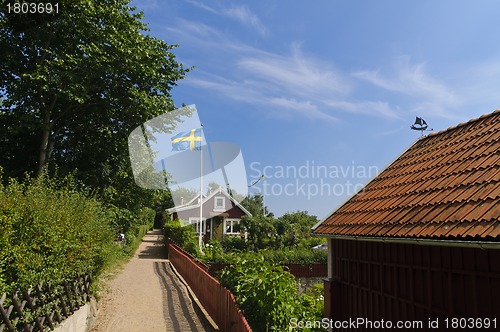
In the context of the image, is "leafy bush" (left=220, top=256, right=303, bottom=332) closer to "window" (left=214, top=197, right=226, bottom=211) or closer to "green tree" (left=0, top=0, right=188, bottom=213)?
"green tree" (left=0, top=0, right=188, bottom=213)

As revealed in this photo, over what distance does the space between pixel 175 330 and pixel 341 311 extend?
14.0 ft

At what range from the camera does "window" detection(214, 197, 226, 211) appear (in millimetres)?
41669

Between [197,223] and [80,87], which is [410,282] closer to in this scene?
[80,87]

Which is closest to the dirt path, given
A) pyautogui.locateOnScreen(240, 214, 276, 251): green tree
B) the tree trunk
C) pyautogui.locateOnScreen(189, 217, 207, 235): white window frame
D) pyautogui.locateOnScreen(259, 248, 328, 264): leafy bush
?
the tree trunk

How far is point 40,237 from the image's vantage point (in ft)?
21.9

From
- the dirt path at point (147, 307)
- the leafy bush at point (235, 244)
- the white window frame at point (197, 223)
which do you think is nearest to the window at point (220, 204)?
the white window frame at point (197, 223)

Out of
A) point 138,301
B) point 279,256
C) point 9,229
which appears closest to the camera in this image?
point 9,229

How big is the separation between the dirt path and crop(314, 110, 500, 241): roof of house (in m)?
4.73

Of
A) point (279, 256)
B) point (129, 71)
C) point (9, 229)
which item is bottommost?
point (279, 256)

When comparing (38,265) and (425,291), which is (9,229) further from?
(425,291)

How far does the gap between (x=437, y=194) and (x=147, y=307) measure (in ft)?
31.1

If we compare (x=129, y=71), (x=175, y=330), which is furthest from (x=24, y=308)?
(x=129, y=71)

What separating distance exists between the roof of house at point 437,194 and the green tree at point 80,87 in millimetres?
10704

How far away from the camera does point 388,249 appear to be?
22.7 ft
